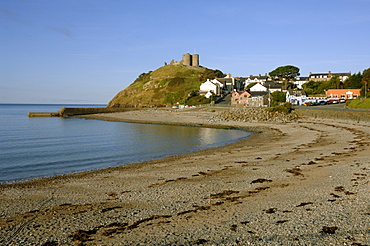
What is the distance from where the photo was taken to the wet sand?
8.40 m

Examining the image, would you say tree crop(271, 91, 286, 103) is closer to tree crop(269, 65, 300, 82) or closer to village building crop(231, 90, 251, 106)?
village building crop(231, 90, 251, 106)

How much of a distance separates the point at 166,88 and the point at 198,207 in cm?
15456

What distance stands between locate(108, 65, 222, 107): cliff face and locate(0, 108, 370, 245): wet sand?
12275cm

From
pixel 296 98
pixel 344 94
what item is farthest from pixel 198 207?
pixel 344 94

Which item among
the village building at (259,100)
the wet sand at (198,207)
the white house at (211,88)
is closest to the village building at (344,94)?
the village building at (259,100)

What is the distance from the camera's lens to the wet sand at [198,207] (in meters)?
8.40

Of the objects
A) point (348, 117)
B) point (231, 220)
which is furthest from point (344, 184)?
point (348, 117)

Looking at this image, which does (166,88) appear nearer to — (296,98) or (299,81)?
(299,81)

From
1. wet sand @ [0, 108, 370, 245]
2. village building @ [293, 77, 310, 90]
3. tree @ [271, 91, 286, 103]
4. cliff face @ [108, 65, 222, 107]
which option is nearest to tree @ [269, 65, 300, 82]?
village building @ [293, 77, 310, 90]

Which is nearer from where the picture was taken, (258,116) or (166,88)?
(258,116)

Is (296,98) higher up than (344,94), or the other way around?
(344,94)

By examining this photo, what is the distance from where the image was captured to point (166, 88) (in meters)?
164

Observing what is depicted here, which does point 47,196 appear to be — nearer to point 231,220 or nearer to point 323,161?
point 231,220

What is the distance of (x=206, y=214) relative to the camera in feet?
33.7
